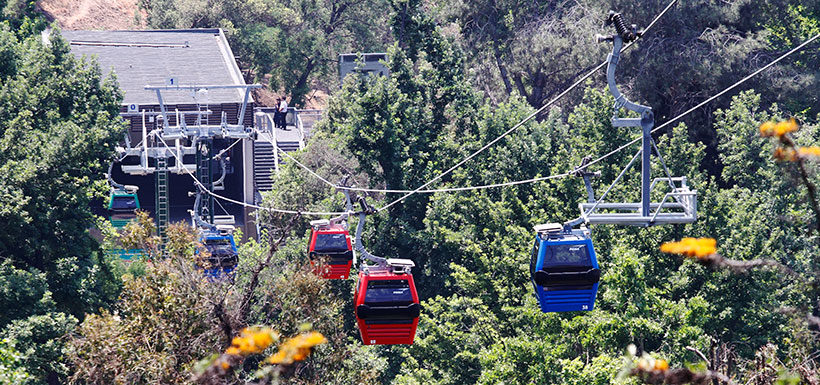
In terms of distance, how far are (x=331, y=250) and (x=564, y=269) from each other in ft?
32.8

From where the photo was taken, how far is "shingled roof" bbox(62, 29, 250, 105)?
171 ft

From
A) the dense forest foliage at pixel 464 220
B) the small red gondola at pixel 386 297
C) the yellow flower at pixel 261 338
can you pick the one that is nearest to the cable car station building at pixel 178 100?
the dense forest foliage at pixel 464 220

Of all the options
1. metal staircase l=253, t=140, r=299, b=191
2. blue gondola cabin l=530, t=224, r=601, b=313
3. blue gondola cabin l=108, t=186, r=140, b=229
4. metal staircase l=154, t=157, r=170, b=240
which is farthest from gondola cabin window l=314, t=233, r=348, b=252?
metal staircase l=253, t=140, r=299, b=191

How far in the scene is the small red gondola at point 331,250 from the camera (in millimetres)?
27953

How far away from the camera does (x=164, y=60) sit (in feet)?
183

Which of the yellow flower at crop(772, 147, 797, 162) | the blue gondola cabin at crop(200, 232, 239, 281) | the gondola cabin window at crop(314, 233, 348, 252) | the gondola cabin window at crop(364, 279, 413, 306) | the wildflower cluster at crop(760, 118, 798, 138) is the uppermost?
the wildflower cluster at crop(760, 118, 798, 138)

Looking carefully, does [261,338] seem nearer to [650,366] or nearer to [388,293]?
[650,366]

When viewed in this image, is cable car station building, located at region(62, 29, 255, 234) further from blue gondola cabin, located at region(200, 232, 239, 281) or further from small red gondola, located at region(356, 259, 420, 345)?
small red gondola, located at region(356, 259, 420, 345)

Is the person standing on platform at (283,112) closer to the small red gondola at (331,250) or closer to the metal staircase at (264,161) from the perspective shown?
the metal staircase at (264,161)

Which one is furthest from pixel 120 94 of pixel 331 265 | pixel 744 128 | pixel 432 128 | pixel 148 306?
pixel 744 128

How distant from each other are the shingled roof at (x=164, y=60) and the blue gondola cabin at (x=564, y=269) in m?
33.5

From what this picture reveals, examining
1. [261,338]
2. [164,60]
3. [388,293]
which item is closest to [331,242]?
[388,293]

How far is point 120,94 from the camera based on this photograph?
128ft

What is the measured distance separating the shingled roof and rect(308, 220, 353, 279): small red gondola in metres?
23.7
